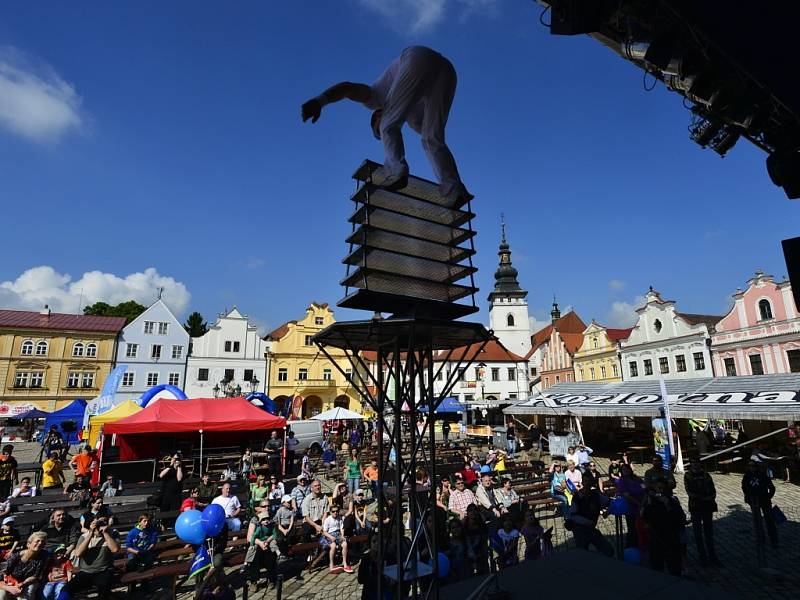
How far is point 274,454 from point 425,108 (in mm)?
15079

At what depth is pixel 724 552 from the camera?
870 centimetres

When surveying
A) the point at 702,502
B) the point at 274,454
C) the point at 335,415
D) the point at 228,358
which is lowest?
the point at 702,502

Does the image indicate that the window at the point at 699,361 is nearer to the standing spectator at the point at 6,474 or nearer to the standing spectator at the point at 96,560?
the standing spectator at the point at 96,560

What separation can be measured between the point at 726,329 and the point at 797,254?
109ft

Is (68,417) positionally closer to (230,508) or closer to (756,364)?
(230,508)

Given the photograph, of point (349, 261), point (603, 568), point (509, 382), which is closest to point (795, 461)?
point (603, 568)

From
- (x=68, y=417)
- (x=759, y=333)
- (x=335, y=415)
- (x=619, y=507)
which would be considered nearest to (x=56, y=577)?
(x=619, y=507)

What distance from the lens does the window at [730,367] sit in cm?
3070

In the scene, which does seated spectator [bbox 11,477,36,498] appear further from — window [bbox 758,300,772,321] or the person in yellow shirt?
window [bbox 758,300,772,321]

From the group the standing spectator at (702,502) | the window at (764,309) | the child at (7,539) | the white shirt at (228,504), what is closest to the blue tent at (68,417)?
the child at (7,539)

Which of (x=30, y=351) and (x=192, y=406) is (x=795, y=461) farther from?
(x=30, y=351)

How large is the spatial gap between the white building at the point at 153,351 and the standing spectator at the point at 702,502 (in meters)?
41.2

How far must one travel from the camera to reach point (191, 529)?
6.79 metres

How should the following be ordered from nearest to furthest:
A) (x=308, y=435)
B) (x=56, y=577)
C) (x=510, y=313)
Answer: (x=56, y=577)
(x=308, y=435)
(x=510, y=313)
